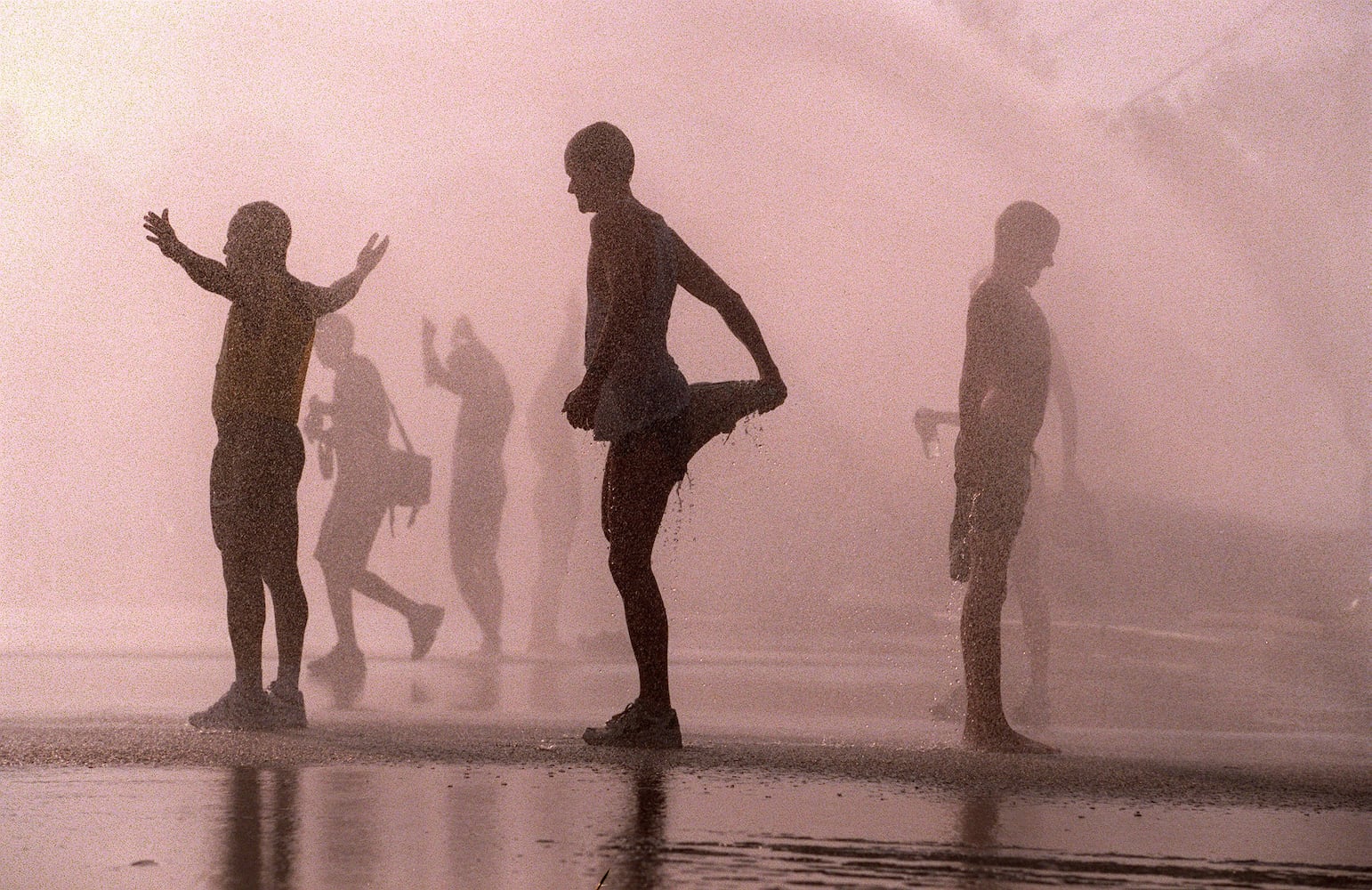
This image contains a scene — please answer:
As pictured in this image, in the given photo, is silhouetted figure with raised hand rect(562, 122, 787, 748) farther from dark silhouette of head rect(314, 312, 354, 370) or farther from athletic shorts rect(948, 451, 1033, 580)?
dark silhouette of head rect(314, 312, 354, 370)

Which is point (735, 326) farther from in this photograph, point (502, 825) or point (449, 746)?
point (502, 825)

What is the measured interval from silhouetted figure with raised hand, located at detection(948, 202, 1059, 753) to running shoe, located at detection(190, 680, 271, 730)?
7.00ft

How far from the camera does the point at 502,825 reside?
404cm

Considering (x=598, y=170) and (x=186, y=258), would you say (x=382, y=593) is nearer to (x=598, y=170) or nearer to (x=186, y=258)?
(x=186, y=258)

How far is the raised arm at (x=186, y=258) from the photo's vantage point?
647cm

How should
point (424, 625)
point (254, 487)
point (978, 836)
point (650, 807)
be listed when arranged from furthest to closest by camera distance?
point (424, 625), point (254, 487), point (650, 807), point (978, 836)

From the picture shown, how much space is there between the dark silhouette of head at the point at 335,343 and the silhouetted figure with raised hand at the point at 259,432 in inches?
153

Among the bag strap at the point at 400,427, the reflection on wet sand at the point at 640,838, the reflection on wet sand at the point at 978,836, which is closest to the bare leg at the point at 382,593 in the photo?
the bag strap at the point at 400,427

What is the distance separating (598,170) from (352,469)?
5134 mm

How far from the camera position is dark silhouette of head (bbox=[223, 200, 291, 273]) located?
273 inches

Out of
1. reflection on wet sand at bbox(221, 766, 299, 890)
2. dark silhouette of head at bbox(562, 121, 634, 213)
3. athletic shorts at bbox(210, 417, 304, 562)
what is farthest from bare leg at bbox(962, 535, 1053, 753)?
reflection on wet sand at bbox(221, 766, 299, 890)

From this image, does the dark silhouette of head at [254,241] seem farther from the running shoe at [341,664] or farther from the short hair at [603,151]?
the running shoe at [341,664]

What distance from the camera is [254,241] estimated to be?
274 inches

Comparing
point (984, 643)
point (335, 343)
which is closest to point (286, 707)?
point (984, 643)
